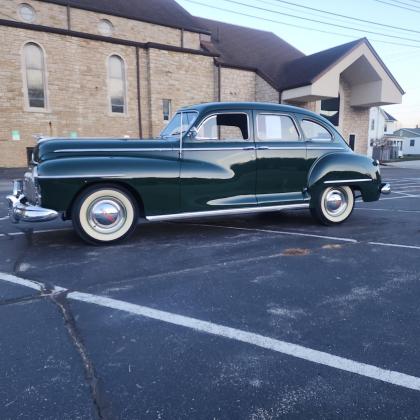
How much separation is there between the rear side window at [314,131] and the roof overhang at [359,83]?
1775cm

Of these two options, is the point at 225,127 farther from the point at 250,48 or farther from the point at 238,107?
the point at 250,48

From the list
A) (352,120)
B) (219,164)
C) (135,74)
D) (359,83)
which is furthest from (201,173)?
(352,120)

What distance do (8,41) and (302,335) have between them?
858 inches

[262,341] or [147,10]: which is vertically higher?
[147,10]

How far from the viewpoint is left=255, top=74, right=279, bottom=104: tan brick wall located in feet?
82.9

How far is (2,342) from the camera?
2.49 metres

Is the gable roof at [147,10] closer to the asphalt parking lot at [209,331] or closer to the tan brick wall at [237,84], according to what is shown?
the tan brick wall at [237,84]

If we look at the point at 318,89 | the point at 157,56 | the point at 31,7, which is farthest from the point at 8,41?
the point at 318,89

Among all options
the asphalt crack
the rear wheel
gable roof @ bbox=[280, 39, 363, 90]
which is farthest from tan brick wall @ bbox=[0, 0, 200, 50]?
the asphalt crack

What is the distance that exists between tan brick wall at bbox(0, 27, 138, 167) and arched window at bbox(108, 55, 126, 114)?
34 cm

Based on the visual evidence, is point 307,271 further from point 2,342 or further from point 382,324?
point 2,342

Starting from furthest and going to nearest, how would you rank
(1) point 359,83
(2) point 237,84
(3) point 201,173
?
(1) point 359,83 < (2) point 237,84 < (3) point 201,173

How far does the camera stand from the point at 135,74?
22.5 m

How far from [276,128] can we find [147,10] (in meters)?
24.9
